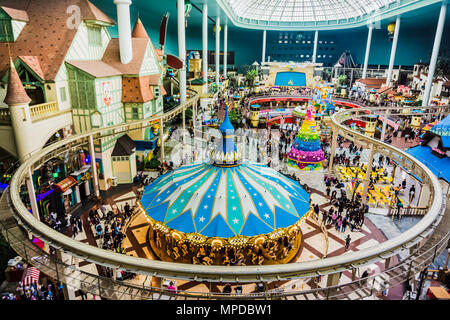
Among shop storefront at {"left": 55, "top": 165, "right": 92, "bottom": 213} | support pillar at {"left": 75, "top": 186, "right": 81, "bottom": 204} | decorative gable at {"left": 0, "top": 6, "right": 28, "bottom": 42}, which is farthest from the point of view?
support pillar at {"left": 75, "top": 186, "right": 81, "bottom": 204}

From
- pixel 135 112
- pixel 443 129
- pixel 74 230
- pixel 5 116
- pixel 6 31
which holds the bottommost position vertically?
pixel 74 230

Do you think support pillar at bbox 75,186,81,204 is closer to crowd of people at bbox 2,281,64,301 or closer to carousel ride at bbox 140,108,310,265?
carousel ride at bbox 140,108,310,265

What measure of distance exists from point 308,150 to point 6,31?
82.2ft

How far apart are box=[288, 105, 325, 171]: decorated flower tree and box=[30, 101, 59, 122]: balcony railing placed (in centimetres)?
2052

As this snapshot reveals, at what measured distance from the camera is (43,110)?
18.2 m

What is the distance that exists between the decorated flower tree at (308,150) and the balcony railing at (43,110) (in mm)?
20522

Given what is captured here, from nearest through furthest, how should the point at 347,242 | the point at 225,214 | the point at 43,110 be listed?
the point at 225,214, the point at 347,242, the point at 43,110

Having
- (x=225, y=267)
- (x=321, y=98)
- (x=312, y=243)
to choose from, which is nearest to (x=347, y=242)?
(x=312, y=243)

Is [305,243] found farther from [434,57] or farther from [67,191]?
[434,57]

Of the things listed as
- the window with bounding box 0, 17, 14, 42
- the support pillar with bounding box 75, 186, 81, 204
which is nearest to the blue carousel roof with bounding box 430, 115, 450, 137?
the support pillar with bounding box 75, 186, 81, 204

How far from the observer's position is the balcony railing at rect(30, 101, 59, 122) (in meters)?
17.3

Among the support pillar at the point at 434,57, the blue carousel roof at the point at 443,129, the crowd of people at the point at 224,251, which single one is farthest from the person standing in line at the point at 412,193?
the support pillar at the point at 434,57

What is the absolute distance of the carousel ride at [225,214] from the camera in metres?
13.4

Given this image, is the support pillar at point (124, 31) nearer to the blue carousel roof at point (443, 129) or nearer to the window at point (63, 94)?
the window at point (63, 94)
